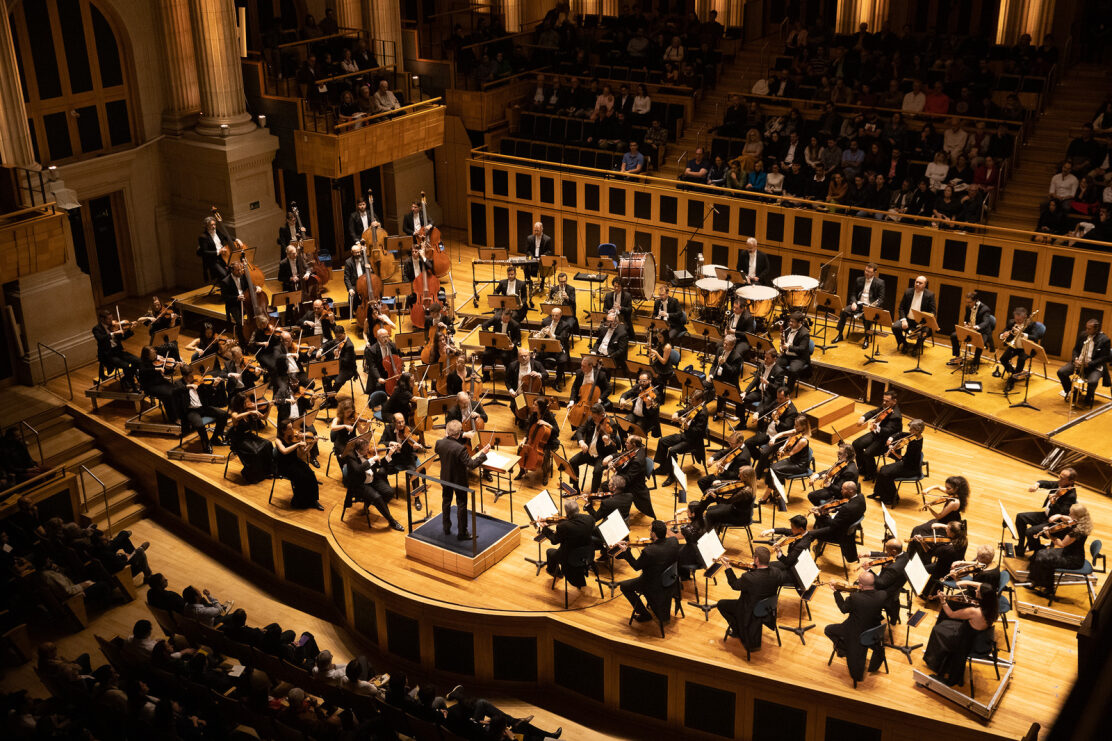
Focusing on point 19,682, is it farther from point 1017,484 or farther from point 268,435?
point 1017,484

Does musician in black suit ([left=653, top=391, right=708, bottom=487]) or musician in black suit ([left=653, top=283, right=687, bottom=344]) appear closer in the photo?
musician in black suit ([left=653, top=391, right=708, bottom=487])

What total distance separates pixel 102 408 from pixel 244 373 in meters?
2.33

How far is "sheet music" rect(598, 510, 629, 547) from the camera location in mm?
10273

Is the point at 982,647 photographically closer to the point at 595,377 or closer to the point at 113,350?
the point at 595,377

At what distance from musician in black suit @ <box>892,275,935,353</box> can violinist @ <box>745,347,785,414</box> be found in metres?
2.29

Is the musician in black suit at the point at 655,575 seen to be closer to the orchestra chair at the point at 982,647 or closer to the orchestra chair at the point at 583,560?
the orchestra chair at the point at 583,560

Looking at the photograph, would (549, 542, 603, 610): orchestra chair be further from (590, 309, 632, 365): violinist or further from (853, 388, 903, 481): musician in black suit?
(590, 309, 632, 365): violinist

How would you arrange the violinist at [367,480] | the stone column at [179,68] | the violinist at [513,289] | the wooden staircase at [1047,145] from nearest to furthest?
the violinist at [367,480] < the violinist at [513,289] < the wooden staircase at [1047,145] < the stone column at [179,68]

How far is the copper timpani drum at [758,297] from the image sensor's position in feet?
48.8

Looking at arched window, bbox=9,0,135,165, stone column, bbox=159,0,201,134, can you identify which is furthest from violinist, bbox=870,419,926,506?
arched window, bbox=9,0,135,165

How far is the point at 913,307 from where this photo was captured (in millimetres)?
15227

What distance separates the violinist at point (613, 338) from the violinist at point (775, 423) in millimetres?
2697

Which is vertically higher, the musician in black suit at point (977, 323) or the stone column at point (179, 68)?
the stone column at point (179, 68)

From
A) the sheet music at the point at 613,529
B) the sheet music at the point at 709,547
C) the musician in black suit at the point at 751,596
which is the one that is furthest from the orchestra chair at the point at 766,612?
the sheet music at the point at 613,529
